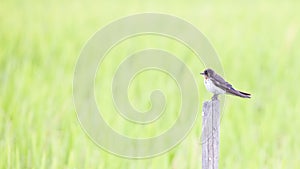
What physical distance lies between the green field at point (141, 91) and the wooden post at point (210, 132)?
27.7 inches

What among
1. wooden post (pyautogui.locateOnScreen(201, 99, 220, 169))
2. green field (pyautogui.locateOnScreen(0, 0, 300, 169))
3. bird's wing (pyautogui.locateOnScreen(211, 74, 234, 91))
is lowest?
wooden post (pyautogui.locateOnScreen(201, 99, 220, 169))

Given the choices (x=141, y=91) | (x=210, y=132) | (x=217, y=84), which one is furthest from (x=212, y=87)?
(x=141, y=91)

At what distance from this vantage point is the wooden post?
199 centimetres

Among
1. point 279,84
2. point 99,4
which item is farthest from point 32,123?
point 99,4

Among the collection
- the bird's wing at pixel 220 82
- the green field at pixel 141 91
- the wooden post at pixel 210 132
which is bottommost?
the wooden post at pixel 210 132

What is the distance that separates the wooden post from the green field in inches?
27.7

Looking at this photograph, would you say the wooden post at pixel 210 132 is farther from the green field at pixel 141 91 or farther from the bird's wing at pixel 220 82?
the green field at pixel 141 91

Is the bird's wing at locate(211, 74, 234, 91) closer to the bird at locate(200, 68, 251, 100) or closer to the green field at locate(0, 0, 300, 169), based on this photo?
the bird at locate(200, 68, 251, 100)

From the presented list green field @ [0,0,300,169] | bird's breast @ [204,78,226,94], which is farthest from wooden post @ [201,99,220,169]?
green field @ [0,0,300,169]

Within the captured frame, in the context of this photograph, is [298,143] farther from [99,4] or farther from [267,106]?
[99,4]

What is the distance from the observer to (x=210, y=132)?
201 centimetres

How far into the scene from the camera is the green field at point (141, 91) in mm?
2846

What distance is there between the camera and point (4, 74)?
394 cm

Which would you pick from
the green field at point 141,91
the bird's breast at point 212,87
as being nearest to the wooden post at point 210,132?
the bird's breast at point 212,87
